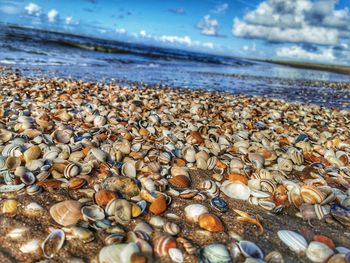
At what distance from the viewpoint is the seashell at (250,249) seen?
207cm

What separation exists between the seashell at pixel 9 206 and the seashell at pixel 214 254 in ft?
4.54

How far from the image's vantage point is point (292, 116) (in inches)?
284

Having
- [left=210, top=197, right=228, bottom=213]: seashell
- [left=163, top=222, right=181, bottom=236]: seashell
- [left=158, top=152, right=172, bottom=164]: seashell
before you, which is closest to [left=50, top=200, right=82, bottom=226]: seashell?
[left=163, top=222, right=181, bottom=236]: seashell

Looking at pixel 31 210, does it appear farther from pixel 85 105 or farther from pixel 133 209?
pixel 85 105

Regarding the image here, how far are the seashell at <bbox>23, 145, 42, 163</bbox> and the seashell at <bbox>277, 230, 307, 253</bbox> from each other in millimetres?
2399

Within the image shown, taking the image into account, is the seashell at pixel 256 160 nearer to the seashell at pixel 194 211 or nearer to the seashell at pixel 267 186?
the seashell at pixel 267 186

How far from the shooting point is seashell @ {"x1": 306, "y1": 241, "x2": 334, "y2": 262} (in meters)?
2.09

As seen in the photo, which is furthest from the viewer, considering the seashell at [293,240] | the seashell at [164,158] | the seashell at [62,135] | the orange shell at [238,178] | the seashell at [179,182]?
the seashell at [62,135]

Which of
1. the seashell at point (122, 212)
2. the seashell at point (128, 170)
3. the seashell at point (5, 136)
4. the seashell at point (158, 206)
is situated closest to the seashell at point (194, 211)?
the seashell at point (158, 206)

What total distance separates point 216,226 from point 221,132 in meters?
2.71

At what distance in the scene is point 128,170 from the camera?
10.3 feet

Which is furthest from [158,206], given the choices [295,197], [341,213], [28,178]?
[341,213]

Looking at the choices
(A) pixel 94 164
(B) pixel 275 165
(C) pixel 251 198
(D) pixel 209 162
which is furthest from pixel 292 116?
(A) pixel 94 164

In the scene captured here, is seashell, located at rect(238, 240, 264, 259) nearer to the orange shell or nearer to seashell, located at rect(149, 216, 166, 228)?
seashell, located at rect(149, 216, 166, 228)
